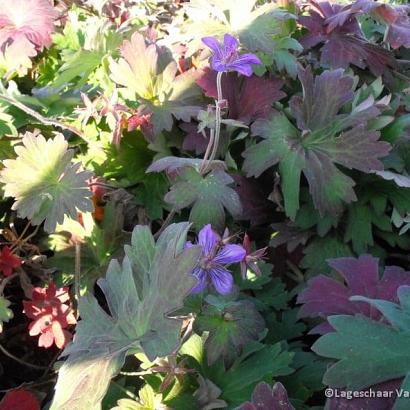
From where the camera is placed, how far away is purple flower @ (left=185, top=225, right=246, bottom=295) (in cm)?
76

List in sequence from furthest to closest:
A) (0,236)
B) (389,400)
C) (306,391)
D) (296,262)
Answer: (0,236)
(296,262)
(306,391)
(389,400)

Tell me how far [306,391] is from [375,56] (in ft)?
2.59

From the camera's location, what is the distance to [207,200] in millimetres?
948

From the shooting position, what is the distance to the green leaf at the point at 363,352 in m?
0.63

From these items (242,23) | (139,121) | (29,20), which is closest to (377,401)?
(139,121)

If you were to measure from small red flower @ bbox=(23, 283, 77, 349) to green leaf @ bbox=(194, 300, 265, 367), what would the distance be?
1.00 ft

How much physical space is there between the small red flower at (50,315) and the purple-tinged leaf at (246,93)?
488 millimetres

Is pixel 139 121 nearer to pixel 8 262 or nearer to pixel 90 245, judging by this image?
pixel 90 245

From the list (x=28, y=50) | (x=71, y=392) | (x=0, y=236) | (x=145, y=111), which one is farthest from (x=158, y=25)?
(x=71, y=392)

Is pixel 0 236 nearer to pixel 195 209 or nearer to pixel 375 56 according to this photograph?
pixel 195 209

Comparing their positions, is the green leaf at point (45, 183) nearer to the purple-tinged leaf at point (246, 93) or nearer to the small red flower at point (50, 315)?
the small red flower at point (50, 315)

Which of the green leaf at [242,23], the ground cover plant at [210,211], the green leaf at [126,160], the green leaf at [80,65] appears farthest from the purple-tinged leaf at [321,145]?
the green leaf at [80,65]

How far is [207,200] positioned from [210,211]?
20mm

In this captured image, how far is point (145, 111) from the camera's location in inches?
42.8
